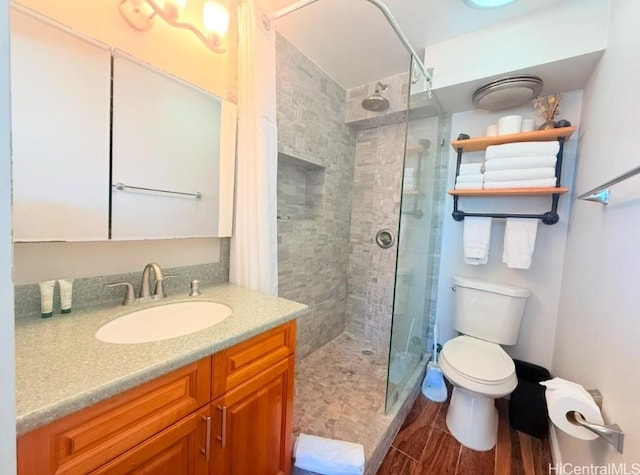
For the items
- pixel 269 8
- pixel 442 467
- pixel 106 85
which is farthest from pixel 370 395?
pixel 269 8

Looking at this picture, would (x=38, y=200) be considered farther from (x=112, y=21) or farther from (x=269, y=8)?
(x=269, y=8)

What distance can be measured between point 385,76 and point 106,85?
1.97 metres

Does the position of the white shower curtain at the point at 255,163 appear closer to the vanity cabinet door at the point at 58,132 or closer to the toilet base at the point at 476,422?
→ the vanity cabinet door at the point at 58,132

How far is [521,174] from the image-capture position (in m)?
1.71

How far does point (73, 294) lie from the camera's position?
0.99 meters

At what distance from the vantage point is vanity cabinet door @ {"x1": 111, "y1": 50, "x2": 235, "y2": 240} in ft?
3.40

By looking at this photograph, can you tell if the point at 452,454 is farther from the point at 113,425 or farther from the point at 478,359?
the point at 113,425

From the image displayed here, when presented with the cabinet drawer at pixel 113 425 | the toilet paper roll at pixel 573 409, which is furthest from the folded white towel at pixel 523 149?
the cabinet drawer at pixel 113 425

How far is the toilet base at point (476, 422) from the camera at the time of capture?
1532mm

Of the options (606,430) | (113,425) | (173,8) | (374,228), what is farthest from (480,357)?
(173,8)

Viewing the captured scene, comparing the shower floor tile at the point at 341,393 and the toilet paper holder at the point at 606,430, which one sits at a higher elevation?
the toilet paper holder at the point at 606,430

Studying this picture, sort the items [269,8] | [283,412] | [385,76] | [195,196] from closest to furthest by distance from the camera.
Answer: [283,412]
[195,196]
[269,8]
[385,76]

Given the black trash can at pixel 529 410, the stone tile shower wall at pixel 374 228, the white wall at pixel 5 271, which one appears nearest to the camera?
the white wall at pixel 5 271

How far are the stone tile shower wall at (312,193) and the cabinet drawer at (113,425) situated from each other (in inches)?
47.5
